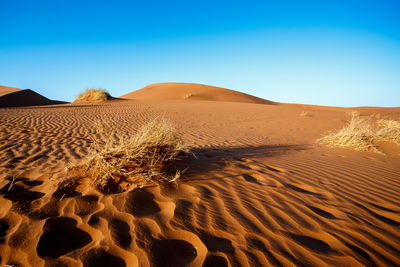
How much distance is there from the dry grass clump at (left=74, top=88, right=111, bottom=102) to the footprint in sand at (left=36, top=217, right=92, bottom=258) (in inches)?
656

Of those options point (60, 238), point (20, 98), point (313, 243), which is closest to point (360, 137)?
point (313, 243)

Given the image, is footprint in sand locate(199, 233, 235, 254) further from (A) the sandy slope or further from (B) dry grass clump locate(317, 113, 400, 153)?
(B) dry grass clump locate(317, 113, 400, 153)

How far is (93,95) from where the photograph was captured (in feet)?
54.3

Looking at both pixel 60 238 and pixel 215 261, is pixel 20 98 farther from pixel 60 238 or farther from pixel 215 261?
pixel 215 261

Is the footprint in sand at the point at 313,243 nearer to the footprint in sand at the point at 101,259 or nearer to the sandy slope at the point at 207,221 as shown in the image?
the sandy slope at the point at 207,221

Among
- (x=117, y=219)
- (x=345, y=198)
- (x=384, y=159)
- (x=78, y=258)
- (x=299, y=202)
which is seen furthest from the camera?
(x=384, y=159)

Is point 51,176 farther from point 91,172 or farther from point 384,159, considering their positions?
point 384,159

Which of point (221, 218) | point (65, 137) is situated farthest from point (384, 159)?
point (65, 137)

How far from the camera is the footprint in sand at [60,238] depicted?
55.2 inches

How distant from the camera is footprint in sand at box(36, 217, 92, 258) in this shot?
1403 millimetres

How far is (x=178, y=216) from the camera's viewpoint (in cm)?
179

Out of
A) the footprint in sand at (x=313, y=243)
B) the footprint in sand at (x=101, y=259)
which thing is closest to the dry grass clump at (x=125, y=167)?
the footprint in sand at (x=101, y=259)

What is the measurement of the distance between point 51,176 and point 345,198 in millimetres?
3743

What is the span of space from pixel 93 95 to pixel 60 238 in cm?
1755
